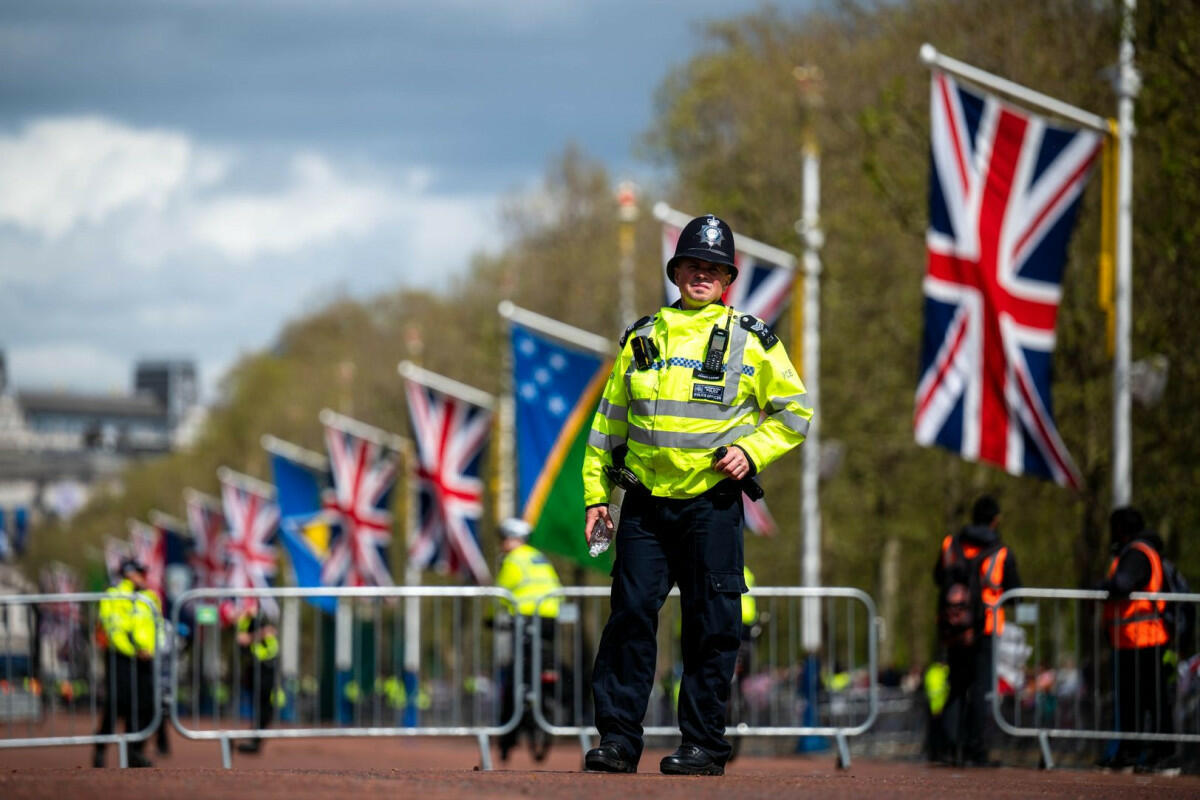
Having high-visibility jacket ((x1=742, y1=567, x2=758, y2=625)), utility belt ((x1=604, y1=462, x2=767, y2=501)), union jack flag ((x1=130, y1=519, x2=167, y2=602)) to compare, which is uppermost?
utility belt ((x1=604, y1=462, x2=767, y2=501))

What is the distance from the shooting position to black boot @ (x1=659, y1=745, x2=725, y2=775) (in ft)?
27.8

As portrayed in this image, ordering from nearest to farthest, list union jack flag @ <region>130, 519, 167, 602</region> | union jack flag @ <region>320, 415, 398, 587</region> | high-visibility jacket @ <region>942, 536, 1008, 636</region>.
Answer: high-visibility jacket @ <region>942, 536, 1008, 636</region> → union jack flag @ <region>320, 415, 398, 587</region> → union jack flag @ <region>130, 519, 167, 602</region>

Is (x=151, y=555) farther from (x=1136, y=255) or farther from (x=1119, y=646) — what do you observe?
(x=1119, y=646)

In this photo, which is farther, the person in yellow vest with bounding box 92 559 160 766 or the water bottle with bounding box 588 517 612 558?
the person in yellow vest with bounding box 92 559 160 766

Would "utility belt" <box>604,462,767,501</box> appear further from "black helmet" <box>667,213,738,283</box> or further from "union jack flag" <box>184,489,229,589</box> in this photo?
"union jack flag" <box>184,489,229,589</box>

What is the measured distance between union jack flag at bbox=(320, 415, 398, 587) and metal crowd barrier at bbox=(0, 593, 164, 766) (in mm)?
18067

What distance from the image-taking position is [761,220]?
34.1 meters

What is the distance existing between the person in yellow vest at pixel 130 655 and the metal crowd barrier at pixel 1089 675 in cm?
561

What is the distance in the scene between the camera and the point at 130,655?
51.6 ft

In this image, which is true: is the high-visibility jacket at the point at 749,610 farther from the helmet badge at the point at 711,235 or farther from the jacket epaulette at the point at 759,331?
the helmet badge at the point at 711,235

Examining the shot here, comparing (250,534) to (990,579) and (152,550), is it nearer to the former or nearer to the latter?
(152,550)

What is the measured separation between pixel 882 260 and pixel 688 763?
25262 mm

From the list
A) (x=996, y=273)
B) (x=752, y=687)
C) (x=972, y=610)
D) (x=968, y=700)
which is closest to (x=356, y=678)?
(x=752, y=687)

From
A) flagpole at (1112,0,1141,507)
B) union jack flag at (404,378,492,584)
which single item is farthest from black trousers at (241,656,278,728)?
union jack flag at (404,378,492,584)
